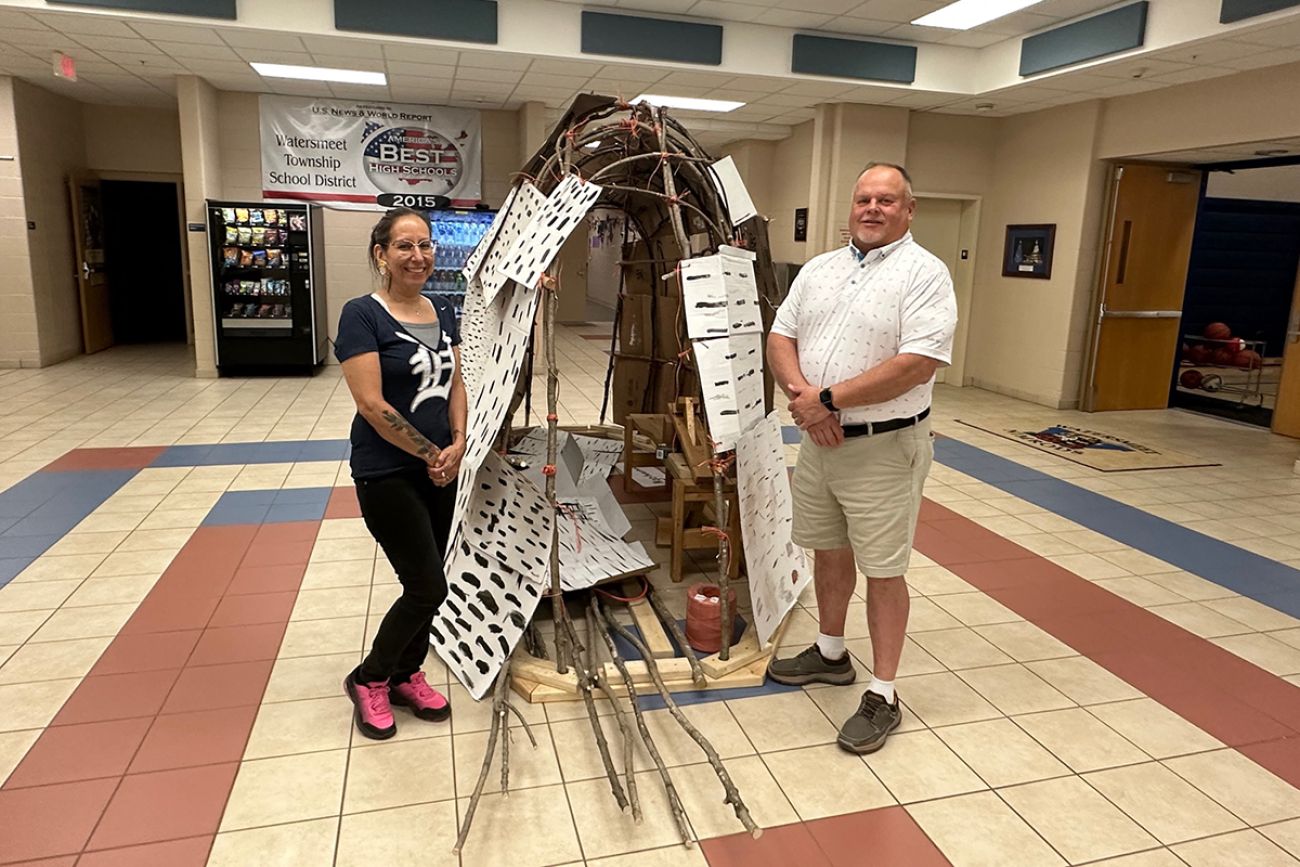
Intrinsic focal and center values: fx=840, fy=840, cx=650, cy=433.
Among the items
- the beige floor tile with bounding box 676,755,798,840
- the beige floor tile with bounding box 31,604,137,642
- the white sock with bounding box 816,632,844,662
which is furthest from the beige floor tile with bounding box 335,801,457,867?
the beige floor tile with bounding box 31,604,137,642

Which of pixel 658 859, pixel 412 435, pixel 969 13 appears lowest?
pixel 658 859

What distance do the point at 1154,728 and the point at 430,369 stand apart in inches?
104

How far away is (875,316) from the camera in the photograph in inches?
97.2

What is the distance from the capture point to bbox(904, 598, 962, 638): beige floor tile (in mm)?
3506

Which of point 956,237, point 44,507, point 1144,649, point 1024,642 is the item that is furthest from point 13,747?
point 956,237

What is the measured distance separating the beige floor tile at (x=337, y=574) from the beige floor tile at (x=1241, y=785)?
125 inches

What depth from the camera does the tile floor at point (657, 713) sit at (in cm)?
223

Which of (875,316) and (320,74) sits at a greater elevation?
(320,74)

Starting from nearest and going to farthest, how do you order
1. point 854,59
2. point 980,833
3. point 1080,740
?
point 980,833
point 1080,740
point 854,59

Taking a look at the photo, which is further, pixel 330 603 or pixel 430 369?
pixel 330 603

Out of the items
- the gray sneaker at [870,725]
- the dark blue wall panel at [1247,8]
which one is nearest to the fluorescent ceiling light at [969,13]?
the dark blue wall panel at [1247,8]

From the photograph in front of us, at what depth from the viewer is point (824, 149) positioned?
8508mm

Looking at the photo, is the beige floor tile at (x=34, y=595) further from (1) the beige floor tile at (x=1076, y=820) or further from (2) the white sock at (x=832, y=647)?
(1) the beige floor tile at (x=1076, y=820)

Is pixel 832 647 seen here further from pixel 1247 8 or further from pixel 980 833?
pixel 1247 8
